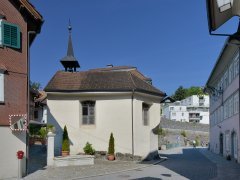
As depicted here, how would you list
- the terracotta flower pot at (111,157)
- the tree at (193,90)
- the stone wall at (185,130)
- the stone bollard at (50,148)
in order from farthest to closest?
the tree at (193,90) < the stone wall at (185,130) < the terracotta flower pot at (111,157) < the stone bollard at (50,148)

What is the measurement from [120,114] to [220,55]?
9243 mm

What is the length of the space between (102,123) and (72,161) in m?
5.49

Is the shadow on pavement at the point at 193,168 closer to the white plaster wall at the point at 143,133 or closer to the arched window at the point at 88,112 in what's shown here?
the white plaster wall at the point at 143,133

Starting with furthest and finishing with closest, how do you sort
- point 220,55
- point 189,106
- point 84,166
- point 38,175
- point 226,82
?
point 189,106 < point 226,82 < point 220,55 < point 84,166 < point 38,175

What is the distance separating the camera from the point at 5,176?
15453mm

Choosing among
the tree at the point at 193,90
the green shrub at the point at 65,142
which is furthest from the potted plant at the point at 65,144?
the tree at the point at 193,90

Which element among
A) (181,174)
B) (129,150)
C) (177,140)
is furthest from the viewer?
(177,140)

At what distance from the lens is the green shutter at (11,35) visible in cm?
1574

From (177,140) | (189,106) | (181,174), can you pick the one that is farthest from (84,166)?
(189,106)

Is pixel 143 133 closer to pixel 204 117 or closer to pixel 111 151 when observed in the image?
pixel 111 151

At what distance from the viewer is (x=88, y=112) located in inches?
1046

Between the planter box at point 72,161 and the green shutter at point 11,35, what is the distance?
7.59m

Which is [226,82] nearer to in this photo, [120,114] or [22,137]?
[120,114]

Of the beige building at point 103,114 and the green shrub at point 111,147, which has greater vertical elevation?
the beige building at point 103,114
